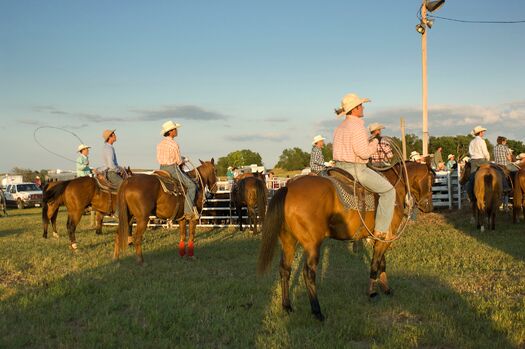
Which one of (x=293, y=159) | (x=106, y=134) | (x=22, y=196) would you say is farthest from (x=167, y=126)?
(x=293, y=159)

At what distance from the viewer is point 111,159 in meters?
12.8

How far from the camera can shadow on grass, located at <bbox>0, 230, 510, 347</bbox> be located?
197 inches

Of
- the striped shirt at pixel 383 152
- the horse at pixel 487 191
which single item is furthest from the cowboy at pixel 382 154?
the horse at pixel 487 191

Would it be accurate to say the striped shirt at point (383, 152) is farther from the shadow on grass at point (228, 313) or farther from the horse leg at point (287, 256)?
the horse leg at point (287, 256)

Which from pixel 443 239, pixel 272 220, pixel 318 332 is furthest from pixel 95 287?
pixel 443 239

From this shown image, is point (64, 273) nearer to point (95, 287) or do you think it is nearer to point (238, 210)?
point (95, 287)

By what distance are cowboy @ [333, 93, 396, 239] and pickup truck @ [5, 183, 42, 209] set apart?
1289 inches

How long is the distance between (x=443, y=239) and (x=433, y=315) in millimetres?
6498

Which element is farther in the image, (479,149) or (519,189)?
(479,149)

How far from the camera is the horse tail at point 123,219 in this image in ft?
30.7

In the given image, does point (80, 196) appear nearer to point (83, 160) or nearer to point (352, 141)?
point (83, 160)

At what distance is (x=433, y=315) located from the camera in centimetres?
557

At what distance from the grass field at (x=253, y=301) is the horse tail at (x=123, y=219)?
1.80ft

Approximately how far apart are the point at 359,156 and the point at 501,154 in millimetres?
10559
